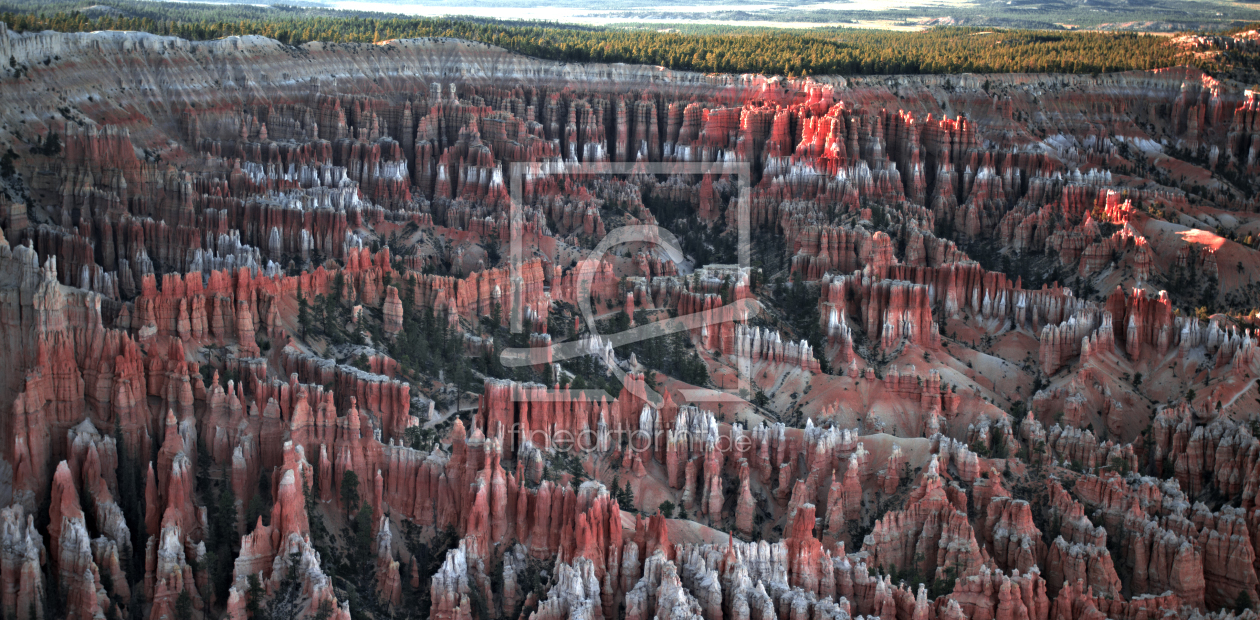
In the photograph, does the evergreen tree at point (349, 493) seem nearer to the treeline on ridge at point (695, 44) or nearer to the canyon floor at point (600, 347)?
the canyon floor at point (600, 347)

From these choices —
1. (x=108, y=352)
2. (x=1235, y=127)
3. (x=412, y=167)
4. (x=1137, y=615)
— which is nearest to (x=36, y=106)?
(x=412, y=167)

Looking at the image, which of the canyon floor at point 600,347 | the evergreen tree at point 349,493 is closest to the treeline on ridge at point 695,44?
the canyon floor at point 600,347

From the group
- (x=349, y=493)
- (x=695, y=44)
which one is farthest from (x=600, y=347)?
(x=695, y=44)

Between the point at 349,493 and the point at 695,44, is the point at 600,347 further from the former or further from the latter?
the point at 695,44

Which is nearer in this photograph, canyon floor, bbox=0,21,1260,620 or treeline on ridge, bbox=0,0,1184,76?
canyon floor, bbox=0,21,1260,620

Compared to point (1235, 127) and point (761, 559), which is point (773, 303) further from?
point (1235, 127)

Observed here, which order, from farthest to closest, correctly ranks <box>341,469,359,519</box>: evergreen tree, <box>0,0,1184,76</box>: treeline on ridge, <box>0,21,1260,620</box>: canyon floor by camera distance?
<box>0,0,1184,76</box>: treeline on ridge, <box>341,469,359,519</box>: evergreen tree, <box>0,21,1260,620</box>: canyon floor

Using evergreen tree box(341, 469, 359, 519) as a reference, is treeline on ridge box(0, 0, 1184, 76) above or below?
above

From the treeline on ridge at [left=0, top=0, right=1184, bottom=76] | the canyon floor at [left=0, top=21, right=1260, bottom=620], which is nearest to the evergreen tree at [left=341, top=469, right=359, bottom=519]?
the canyon floor at [left=0, top=21, right=1260, bottom=620]

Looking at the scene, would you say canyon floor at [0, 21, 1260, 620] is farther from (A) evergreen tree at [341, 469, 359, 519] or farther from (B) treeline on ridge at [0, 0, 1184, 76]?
(B) treeline on ridge at [0, 0, 1184, 76]
